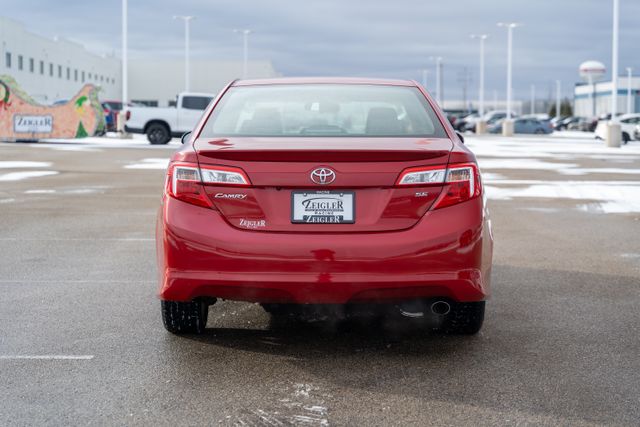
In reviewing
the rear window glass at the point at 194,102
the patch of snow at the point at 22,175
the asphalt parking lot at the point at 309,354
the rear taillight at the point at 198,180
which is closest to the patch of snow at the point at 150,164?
the patch of snow at the point at 22,175

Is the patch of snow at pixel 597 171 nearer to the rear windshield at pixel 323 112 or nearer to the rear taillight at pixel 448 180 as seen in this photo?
the rear windshield at pixel 323 112

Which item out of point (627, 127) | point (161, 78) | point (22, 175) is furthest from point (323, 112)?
point (161, 78)

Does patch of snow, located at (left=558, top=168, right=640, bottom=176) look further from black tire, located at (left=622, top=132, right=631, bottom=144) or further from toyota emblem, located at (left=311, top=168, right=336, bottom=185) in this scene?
black tire, located at (left=622, top=132, right=631, bottom=144)

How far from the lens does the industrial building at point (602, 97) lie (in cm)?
12344

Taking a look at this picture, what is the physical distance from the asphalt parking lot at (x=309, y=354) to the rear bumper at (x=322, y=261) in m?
0.41

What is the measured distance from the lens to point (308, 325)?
5.93 meters

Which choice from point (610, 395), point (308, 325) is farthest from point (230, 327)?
point (610, 395)

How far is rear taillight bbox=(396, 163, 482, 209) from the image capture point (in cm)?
487

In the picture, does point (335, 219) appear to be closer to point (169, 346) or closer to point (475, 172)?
point (475, 172)

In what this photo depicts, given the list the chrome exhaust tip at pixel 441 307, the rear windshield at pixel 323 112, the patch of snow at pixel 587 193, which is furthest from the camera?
the patch of snow at pixel 587 193

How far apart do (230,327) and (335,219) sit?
1.41 metres

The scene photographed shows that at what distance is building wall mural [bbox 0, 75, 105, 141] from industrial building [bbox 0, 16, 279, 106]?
22953mm

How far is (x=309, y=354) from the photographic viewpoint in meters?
5.21

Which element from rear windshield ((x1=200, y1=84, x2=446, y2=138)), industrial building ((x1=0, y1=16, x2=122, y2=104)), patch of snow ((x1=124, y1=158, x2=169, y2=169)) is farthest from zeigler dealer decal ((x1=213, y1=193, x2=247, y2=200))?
industrial building ((x1=0, y1=16, x2=122, y2=104))
